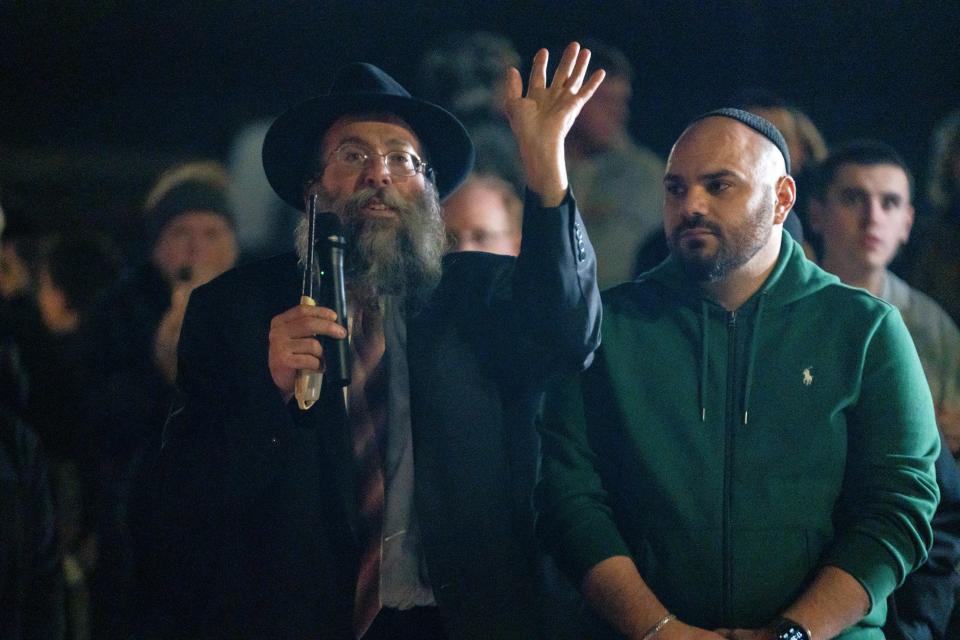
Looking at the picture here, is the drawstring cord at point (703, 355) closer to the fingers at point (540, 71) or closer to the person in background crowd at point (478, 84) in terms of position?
the fingers at point (540, 71)

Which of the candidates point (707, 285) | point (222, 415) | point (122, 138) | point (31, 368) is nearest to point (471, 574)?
point (222, 415)

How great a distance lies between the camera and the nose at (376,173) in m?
2.22

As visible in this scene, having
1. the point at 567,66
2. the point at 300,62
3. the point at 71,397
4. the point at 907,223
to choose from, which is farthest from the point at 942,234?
the point at 71,397

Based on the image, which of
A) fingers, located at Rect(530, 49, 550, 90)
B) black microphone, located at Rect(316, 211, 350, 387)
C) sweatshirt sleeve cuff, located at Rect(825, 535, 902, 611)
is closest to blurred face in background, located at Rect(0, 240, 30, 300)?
black microphone, located at Rect(316, 211, 350, 387)

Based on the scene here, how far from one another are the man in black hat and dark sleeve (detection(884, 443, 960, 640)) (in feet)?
2.28

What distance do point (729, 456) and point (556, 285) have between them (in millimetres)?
471

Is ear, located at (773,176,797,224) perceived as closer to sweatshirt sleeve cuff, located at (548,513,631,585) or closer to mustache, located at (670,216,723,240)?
mustache, located at (670,216,723,240)

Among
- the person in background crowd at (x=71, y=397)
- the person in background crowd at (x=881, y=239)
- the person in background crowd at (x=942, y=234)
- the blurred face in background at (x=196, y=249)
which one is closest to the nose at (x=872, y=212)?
the person in background crowd at (x=881, y=239)

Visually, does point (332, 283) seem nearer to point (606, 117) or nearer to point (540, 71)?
point (540, 71)

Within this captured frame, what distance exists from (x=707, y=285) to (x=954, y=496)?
2.04ft

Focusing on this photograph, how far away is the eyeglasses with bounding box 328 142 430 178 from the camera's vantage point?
2256mm

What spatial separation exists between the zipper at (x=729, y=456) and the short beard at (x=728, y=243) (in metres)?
0.09

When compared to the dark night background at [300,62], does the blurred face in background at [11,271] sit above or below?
below

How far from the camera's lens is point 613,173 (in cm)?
282
